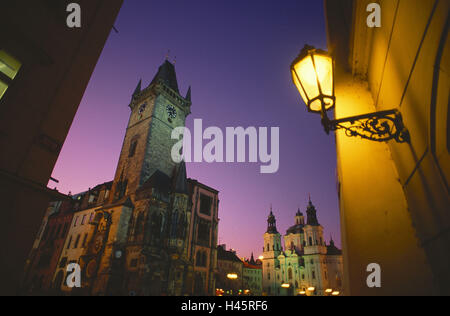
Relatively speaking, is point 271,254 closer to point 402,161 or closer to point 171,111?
point 171,111

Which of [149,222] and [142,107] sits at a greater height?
[142,107]

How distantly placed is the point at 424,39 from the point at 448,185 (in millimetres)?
1349

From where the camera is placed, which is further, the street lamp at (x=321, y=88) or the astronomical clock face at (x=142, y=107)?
the astronomical clock face at (x=142, y=107)

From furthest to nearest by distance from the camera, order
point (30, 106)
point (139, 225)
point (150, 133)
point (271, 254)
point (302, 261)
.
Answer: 1. point (271, 254)
2. point (302, 261)
3. point (150, 133)
4. point (139, 225)
5. point (30, 106)

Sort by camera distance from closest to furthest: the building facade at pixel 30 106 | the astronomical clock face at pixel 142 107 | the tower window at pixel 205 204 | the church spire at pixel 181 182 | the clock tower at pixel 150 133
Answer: the building facade at pixel 30 106 → the church spire at pixel 181 182 → the clock tower at pixel 150 133 → the tower window at pixel 205 204 → the astronomical clock face at pixel 142 107

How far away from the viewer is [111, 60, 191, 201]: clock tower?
2594 cm

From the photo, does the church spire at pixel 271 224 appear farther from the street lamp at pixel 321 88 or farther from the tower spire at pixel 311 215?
the street lamp at pixel 321 88

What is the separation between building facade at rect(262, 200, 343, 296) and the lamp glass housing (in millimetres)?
61221

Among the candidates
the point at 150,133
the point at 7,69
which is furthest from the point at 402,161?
the point at 150,133

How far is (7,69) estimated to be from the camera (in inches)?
206

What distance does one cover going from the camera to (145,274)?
19203mm

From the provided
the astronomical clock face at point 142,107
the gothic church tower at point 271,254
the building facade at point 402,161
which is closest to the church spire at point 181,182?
the astronomical clock face at point 142,107

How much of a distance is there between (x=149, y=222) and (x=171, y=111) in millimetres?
16682

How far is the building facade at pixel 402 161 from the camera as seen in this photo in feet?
6.40
